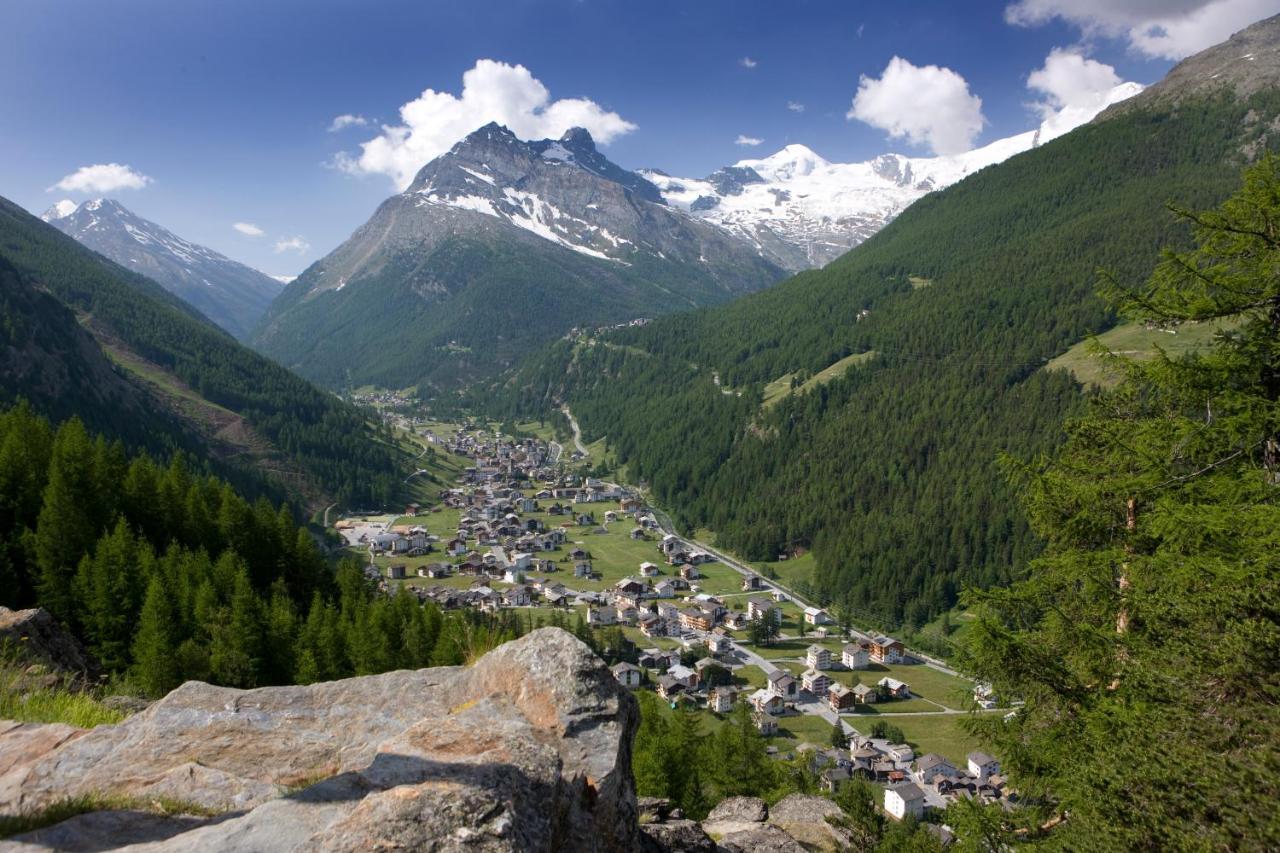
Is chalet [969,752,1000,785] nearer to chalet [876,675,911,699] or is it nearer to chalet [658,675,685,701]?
chalet [876,675,911,699]

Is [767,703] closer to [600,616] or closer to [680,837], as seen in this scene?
[600,616]

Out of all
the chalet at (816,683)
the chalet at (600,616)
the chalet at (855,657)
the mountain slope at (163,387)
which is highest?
the mountain slope at (163,387)

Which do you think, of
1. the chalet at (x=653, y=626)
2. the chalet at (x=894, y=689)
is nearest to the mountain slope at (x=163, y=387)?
the chalet at (x=653, y=626)

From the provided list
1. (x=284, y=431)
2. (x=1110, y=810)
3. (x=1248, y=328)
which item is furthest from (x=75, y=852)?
(x=284, y=431)

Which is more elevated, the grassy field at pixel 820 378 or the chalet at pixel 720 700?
the grassy field at pixel 820 378

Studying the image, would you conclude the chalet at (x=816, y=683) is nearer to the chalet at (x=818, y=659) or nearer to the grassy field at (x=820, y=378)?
the chalet at (x=818, y=659)

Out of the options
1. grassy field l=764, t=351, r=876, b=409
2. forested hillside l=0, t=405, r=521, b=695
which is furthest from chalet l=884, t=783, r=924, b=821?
grassy field l=764, t=351, r=876, b=409
